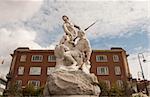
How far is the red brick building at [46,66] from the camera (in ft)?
138

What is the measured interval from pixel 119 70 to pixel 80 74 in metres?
35.4

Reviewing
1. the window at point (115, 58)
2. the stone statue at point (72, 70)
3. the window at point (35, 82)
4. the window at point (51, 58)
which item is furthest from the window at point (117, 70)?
the stone statue at point (72, 70)

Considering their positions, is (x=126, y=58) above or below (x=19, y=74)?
above

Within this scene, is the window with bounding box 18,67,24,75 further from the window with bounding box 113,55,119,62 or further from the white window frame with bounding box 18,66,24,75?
the window with bounding box 113,55,119,62

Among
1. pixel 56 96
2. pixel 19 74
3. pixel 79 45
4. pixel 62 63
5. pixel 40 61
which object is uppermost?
pixel 40 61

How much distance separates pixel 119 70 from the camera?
43062mm

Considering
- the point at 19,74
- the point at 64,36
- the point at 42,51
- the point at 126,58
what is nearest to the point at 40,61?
the point at 42,51

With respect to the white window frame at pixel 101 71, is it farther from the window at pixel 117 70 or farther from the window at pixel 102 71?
the window at pixel 117 70

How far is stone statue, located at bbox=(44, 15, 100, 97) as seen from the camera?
8734mm

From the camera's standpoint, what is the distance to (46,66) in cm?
4359

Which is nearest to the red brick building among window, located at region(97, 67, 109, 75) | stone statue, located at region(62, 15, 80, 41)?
window, located at region(97, 67, 109, 75)

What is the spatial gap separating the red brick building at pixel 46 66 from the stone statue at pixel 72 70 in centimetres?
3147

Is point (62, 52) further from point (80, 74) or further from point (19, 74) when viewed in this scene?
point (19, 74)

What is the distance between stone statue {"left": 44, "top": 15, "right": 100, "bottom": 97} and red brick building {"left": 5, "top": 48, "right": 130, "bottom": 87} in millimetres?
31466
